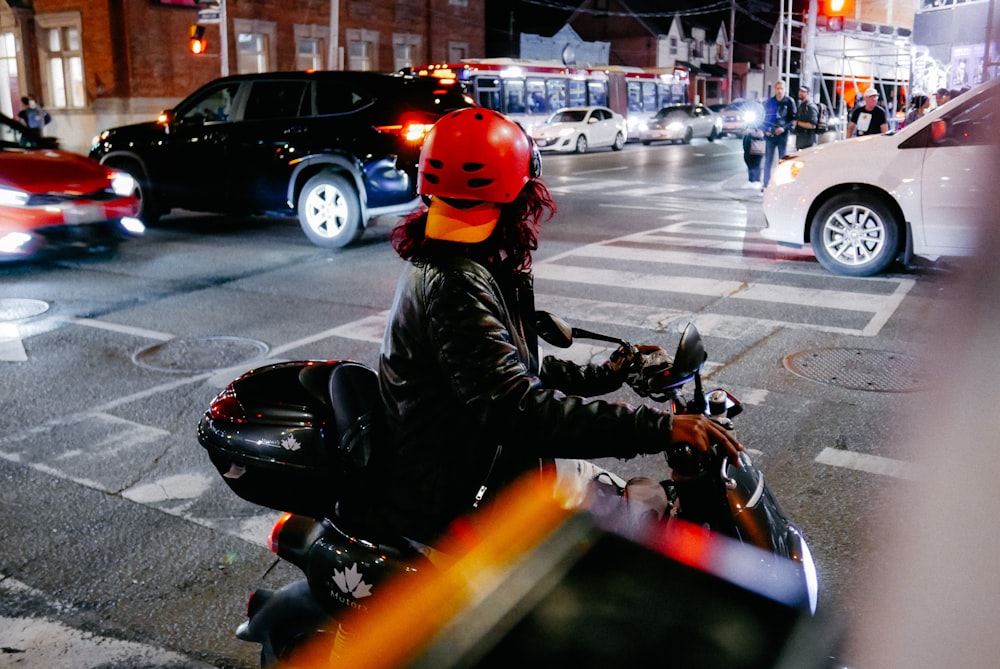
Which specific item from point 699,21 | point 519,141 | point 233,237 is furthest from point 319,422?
point 699,21

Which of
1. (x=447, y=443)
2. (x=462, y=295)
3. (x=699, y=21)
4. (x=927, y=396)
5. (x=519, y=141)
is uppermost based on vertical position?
(x=699, y=21)

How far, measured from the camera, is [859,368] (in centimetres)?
614

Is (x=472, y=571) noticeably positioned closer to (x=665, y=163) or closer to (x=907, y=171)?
(x=907, y=171)

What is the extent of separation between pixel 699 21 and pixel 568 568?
65.0m

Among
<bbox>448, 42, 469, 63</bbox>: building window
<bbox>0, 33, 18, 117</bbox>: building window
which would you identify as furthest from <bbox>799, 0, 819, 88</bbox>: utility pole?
<bbox>0, 33, 18, 117</bbox>: building window

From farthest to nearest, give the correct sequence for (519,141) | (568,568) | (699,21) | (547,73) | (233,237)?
(699,21) → (547,73) → (233,237) → (519,141) → (568,568)

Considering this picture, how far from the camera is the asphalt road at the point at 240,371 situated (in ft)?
11.7

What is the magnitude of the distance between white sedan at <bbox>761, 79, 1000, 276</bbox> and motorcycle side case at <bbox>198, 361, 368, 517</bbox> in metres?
6.86

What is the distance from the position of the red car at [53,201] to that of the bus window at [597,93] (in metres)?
31.3

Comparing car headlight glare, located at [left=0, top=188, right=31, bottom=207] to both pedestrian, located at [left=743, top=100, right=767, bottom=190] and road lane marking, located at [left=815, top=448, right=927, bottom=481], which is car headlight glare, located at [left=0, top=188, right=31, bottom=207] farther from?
pedestrian, located at [left=743, top=100, right=767, bottom=190]

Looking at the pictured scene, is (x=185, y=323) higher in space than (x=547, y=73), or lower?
lower

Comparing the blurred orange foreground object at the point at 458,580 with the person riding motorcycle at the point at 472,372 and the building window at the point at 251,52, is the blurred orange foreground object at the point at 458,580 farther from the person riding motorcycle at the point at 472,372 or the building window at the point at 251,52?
the building window at the point at 251,52

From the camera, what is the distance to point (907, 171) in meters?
8.57

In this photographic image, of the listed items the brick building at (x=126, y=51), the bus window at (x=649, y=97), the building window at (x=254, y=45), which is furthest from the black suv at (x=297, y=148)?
the bus window at (x=649, y=97)
